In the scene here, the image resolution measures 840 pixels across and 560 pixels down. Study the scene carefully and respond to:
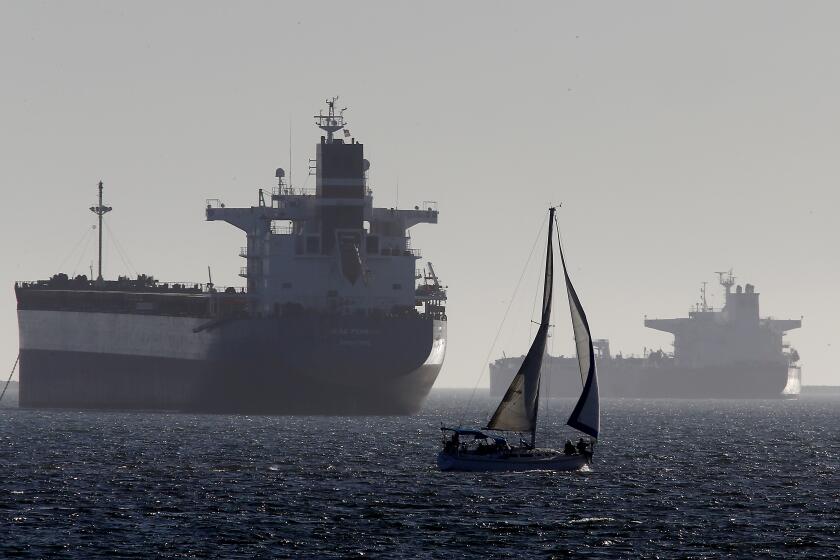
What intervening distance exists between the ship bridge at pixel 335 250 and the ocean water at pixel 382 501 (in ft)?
82.3

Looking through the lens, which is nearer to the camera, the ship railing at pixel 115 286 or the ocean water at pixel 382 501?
the ocean water at pixel 382 501

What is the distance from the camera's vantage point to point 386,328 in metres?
129

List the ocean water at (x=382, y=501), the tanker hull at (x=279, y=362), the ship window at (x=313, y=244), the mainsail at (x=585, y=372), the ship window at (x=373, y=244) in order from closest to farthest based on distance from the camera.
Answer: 1. the ocean water at (x=382, y=501)
2. the mainsail at (x=585, y=372)
3. the tanker hull at (x=279, y=362)
4. the ship window at (x=313, y=244)
5. the ship window at (x=373, y=244)

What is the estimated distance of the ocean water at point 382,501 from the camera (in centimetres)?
5322

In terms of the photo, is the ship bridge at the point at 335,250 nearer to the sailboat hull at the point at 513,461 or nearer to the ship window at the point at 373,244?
the ship window at the point at 373,244

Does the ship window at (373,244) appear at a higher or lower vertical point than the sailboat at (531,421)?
higher

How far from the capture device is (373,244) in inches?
5335

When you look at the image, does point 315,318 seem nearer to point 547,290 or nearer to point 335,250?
point 335,250

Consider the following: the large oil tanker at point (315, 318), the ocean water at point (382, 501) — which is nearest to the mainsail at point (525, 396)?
the ocean water at point (382, 501)

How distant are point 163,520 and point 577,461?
80.5 ft

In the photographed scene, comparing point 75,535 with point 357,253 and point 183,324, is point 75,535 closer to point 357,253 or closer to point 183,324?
point 357,253

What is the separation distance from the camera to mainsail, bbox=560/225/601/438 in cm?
7567

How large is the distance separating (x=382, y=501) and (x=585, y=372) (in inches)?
574

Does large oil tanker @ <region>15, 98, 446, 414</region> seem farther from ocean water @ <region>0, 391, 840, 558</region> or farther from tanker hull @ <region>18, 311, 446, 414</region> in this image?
ocean water @ <region>0, 391, 840, 558</region>
